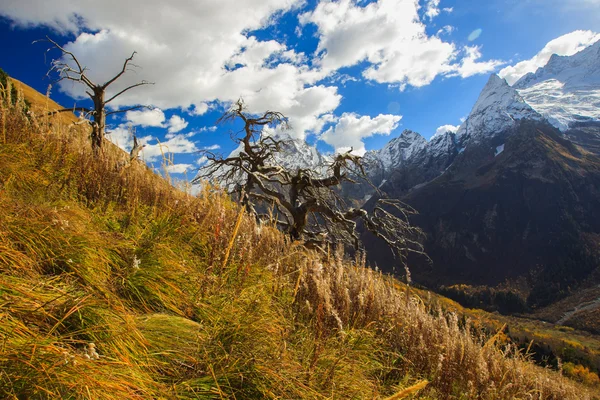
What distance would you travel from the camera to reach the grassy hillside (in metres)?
1.84

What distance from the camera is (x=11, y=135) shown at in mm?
4883

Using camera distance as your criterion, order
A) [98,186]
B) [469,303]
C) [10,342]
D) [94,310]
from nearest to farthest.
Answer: [10,342]
[94,310]
[98,186]
[469,303]

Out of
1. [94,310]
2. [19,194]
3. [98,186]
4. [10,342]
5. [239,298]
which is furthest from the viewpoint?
[98,186]

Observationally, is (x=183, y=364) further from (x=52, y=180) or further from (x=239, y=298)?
(x=52, y=180)

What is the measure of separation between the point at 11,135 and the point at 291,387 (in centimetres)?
560

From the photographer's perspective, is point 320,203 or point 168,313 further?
point 320,203

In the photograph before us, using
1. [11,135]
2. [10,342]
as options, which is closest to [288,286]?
[10,342]

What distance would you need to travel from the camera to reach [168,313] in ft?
9.33

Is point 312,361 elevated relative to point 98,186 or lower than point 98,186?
lower

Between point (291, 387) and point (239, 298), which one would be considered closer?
point (291, 387)

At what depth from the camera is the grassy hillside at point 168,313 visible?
1843mm

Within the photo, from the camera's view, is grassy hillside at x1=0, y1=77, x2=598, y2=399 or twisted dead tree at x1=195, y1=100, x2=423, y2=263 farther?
twisted dead tree at x1=195, y1=100, x2=423, y2=263

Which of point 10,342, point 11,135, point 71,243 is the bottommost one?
point 10,342

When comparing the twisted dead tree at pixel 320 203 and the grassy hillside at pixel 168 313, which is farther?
the twisted dead tree at pixel 320 203
